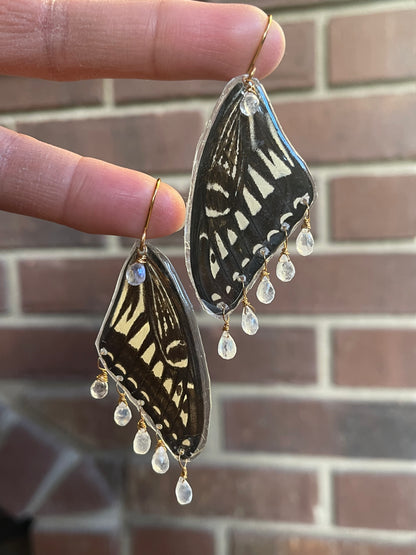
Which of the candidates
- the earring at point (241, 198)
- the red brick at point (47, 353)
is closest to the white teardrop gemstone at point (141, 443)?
Answer: the earring at point (241, 198)

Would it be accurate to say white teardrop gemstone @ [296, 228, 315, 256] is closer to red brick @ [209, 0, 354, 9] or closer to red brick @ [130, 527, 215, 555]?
red brick @ [209, 0, 354, 9]

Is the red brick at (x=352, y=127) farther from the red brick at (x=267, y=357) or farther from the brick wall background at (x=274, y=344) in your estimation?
the red brick at (x=267, y=357)

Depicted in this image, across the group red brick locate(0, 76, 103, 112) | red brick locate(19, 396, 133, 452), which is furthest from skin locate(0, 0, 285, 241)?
red brick locate(19, 396, 133, 452)

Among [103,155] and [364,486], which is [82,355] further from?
[364,486]

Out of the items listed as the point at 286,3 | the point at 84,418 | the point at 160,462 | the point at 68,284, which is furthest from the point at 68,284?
the point at 286,3

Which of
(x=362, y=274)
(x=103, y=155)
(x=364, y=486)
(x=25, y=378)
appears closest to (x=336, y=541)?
(x=364, y=486)

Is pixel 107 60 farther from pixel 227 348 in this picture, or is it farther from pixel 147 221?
pixel 227 348
